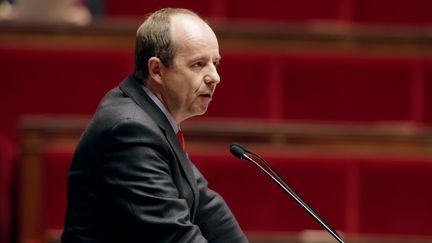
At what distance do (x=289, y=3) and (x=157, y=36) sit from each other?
0.62 m

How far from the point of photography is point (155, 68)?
56 cm

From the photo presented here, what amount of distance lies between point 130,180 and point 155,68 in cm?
7

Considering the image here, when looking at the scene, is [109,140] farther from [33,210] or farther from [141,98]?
[33,210]

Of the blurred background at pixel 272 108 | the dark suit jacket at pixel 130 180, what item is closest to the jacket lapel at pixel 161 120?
the dark suit jacket at pixel 130 180

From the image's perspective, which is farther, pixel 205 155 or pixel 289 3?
pixel 289 3

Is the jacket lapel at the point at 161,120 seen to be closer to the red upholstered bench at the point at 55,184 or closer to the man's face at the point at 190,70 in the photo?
the man's face at the point at 190,70

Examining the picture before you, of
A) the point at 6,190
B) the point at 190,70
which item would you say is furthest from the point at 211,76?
the point at 6,190

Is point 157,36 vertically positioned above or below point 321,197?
above

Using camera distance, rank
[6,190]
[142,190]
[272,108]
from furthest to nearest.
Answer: [272,108] → [6,190] → [142,190]

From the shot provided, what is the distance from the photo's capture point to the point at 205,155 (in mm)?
950

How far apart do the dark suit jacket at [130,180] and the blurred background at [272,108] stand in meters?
0.36

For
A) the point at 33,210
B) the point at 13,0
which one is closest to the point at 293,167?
the point at 33,210

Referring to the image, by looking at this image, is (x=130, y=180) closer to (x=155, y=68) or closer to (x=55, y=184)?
(x=155, y=68)

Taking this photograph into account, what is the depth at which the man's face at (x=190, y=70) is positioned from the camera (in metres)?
0.55
